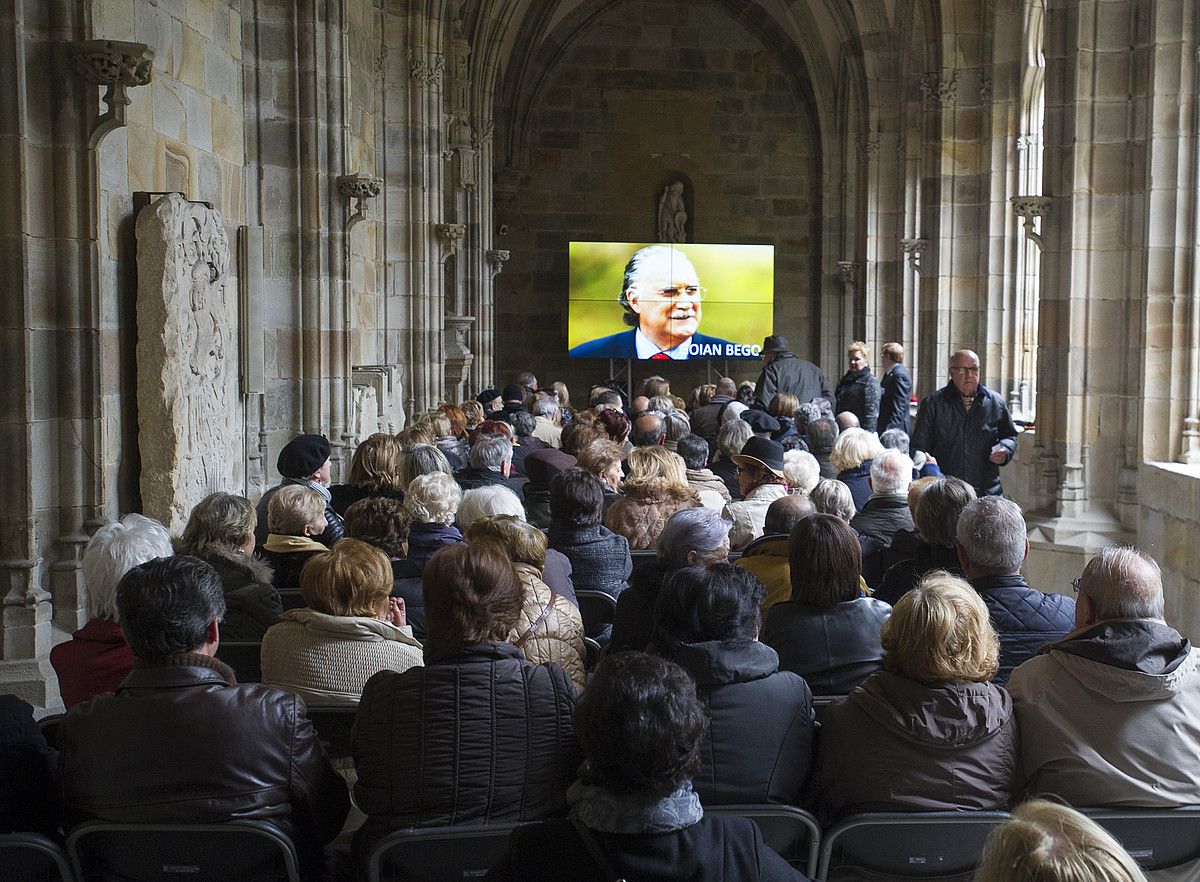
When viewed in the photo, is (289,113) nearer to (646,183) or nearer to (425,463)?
(425,463)

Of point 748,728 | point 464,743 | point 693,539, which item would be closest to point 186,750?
point 464,743

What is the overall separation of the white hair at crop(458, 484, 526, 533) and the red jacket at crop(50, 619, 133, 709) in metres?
1.95

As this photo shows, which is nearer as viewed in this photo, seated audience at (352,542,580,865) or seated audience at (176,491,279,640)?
seated audience at (352,542,580,865)

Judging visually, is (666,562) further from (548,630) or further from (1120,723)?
(1120,723)

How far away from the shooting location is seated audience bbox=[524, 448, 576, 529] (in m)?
7.05

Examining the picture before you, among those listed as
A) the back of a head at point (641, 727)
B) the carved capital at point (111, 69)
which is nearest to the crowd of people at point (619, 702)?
the back of a head at point (641, 727)

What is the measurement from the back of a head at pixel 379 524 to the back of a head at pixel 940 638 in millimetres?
2229

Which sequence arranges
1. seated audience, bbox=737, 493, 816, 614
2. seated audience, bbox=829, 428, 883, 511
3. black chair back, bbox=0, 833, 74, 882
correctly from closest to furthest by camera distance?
black chair back, bbox=0, 833, 74, 882
seated audience, bbox=737, 493, 816, 614
seated audience, bbox=829, 428, 883, 511

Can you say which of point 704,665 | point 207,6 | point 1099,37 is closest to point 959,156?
point 1099,37

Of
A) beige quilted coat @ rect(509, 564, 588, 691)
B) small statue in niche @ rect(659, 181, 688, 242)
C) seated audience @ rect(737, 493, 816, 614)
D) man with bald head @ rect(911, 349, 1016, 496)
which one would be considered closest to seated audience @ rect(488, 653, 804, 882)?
beige quilted coat @ rect(509, 564, 588, 691)

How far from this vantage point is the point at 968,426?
8.45 metres

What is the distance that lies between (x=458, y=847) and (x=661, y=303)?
20259mm

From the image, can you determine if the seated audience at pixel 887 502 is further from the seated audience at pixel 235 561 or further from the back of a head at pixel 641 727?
the back of a head at pixel 641 727

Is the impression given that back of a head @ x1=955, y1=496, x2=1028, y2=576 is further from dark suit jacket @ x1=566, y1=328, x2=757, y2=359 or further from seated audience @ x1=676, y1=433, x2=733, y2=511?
dark suit jacket @ x1=566, y1=328, x2=757, y2=359
